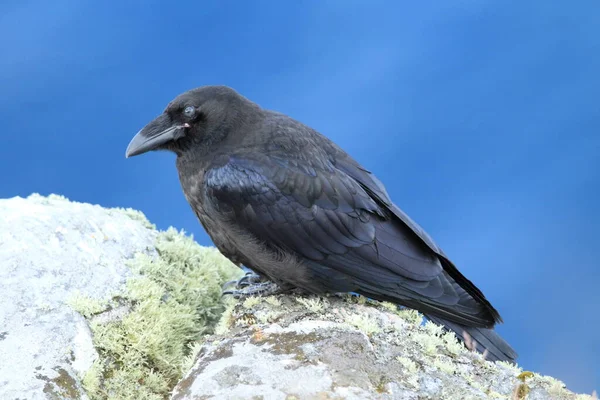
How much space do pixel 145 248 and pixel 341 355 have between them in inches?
81.8

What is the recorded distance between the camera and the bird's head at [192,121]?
15.2 feet

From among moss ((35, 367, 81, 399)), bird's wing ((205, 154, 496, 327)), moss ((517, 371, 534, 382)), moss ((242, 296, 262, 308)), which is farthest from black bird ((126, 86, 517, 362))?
moss ((35, 367, 81, 399))

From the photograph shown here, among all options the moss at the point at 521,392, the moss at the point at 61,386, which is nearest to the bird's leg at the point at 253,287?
the moss at the point at 61,386

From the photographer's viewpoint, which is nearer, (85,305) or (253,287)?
(85,305)

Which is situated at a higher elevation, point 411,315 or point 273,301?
point 411,315

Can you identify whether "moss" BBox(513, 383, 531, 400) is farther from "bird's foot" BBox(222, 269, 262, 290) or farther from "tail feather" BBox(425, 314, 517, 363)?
"bird's foot" BBox(222, 269, 262, 290)

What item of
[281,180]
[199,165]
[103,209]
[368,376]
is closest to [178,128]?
[199,165]

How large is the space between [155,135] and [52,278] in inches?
42.7

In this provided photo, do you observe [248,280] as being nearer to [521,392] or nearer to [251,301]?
[251,301]

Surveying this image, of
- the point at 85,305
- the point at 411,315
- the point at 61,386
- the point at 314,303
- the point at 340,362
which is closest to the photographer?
the point at 340,362

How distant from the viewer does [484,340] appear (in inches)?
180

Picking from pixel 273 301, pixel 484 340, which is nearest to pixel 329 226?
pixel 273 301

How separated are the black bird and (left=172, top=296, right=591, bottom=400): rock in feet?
0.71

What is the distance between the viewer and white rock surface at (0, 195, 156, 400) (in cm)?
398
